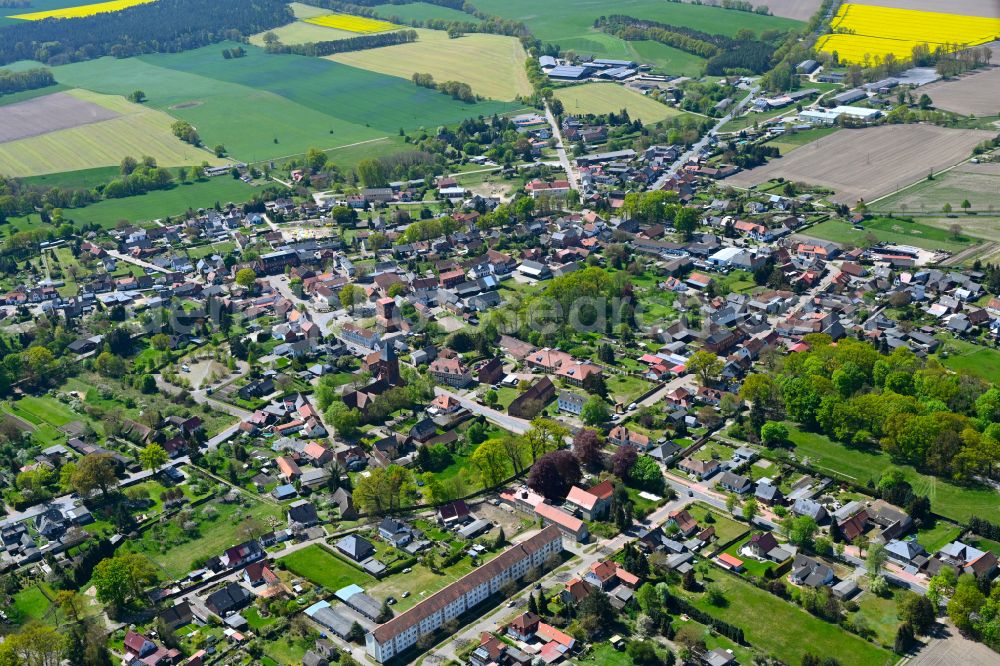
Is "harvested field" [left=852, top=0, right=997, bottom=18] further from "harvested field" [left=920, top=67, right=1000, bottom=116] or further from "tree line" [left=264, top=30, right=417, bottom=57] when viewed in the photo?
"tree line" [left=264, top=30, right=417, bottom=57]

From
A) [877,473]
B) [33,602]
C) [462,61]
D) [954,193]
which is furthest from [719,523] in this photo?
[462,61]

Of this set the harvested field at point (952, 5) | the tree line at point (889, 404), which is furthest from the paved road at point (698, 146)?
the harvested field at point (952, 5)

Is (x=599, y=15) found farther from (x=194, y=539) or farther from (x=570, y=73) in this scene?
(x=194, y=539)

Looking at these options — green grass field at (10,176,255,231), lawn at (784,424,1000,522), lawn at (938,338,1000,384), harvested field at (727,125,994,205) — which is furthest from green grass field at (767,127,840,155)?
lawn at (784,424,1000,522)

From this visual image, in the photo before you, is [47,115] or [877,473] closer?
[877,473]

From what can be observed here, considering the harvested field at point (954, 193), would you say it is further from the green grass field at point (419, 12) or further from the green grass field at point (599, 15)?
the green grass field at point (419, 12)

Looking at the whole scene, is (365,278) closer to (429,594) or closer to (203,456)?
(203,456)
